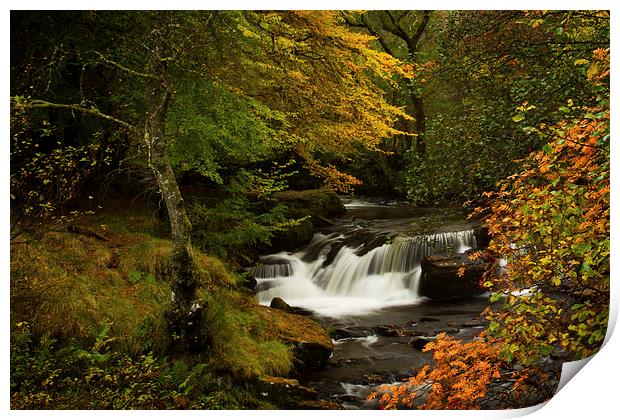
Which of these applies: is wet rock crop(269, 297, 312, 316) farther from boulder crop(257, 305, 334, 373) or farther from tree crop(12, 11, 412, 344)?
tree crop(12, 11, 412, 344)

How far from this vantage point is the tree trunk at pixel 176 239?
3.88m

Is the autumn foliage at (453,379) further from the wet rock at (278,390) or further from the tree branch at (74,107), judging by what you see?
the tree branch at (74,107)

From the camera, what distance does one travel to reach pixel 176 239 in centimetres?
392

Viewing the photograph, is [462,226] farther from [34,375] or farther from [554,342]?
[34,375]

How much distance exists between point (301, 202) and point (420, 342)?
1.60 metres

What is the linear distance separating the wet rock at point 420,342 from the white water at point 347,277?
543 millimetres

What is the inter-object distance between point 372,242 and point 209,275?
5.31ft

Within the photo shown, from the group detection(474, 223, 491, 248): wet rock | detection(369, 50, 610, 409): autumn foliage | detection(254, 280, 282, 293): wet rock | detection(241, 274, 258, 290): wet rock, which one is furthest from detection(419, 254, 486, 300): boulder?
detection(241, 274, 258, 290): wet rock

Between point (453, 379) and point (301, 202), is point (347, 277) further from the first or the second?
point (453, 379)

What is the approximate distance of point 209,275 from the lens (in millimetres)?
4363

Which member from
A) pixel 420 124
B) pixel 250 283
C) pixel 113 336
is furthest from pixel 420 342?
pixel 113 336

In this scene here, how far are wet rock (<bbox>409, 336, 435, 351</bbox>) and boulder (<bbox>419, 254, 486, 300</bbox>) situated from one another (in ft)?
1.57

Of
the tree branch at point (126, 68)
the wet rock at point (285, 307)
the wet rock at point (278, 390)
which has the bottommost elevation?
the wet rock at point (278, 390)

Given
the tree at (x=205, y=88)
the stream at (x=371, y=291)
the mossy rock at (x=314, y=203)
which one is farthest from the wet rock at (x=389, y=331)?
the tree at (x=205, y=88)
